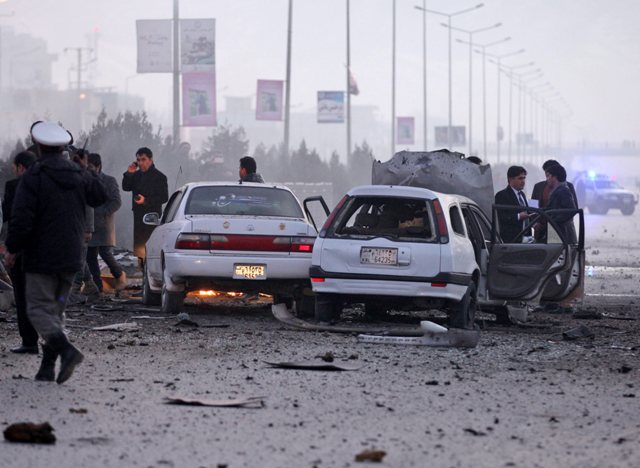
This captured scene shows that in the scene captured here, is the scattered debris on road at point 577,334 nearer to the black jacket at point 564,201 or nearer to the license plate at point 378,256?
the license plate at point 378,256

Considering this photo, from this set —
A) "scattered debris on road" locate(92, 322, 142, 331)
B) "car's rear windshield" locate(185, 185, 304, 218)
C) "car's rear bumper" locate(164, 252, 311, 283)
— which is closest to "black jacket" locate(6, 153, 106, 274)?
"scattered debris on road" locate(92, 322, 142, 331)

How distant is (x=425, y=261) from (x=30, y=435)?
6.37 meters

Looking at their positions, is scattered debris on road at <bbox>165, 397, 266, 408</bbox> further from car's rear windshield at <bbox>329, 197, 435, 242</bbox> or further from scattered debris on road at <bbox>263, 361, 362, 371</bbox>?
car's rear windshield at <bbox>329, 197, 435, 242</bbox>

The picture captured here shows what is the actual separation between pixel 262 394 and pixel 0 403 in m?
1.65

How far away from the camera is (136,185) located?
17969 millimetres

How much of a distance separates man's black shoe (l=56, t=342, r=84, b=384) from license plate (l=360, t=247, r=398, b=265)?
452 centimetres

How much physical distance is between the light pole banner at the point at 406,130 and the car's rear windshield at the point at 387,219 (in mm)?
67118

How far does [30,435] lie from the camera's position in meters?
7.35

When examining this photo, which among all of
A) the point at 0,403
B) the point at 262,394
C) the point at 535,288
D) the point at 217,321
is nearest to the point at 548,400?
the point at 262,394

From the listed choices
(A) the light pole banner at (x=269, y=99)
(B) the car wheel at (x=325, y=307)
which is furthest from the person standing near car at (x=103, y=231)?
(A) the light pole banner at (x=269, y=99)

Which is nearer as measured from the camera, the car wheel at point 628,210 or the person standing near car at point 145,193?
the person standing near car at point 145,193

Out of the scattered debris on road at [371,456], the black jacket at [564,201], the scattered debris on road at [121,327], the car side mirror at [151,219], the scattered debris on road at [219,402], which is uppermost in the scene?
the black jacket at [564,201]

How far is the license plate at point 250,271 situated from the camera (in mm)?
14344

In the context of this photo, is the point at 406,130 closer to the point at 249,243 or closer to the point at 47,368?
the point at 249,243
